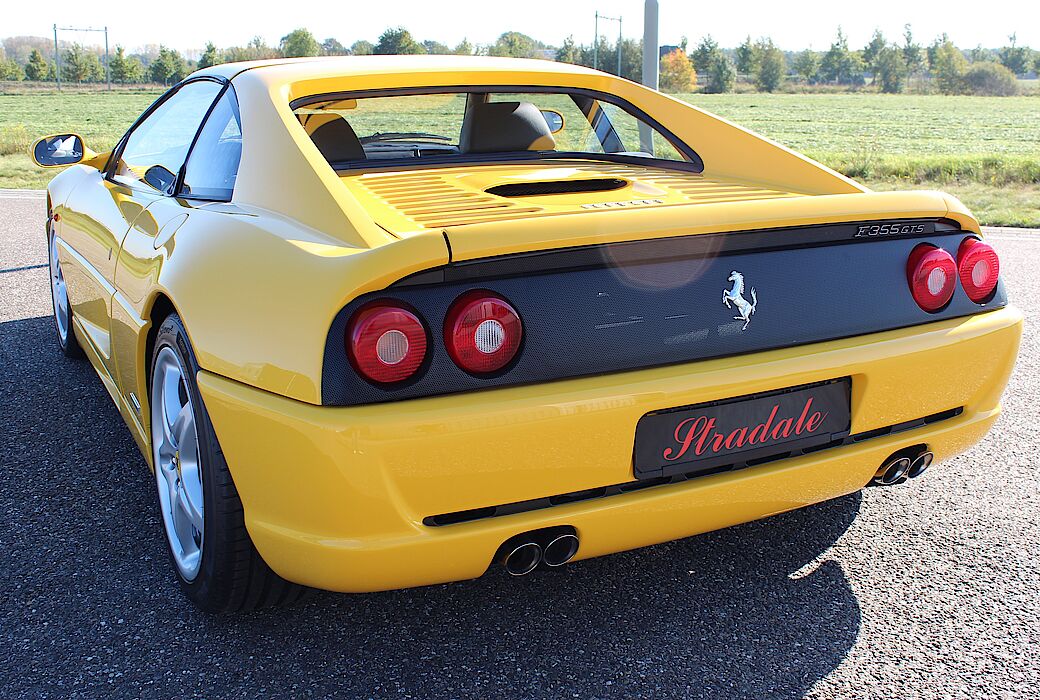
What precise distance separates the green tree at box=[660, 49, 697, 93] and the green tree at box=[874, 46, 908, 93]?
2335 centimetres

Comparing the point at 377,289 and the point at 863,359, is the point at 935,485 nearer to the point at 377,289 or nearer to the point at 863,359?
the point at 863,359

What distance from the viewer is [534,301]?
74.9 inches

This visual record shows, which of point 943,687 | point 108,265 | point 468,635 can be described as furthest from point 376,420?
point 108,265

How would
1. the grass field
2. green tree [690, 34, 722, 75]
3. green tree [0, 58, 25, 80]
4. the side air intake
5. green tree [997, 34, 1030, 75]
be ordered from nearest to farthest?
the side air intake, the grass field, green tree [0, 58, 25, 80], green tree [690, 34, 722, 75], green tree [997, 34, 1030, 75]

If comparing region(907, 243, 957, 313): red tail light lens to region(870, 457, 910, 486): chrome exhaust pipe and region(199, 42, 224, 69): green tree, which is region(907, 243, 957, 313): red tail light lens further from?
region(199, 42, 224, 69): green tree

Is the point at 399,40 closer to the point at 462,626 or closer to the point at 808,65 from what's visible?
the point at 808,65

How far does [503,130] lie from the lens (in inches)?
126

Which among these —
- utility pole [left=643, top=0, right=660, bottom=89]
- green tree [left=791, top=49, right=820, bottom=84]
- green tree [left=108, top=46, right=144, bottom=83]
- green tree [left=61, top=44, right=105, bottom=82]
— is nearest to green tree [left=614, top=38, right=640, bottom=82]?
green tree [left=791, top=49, right=820, bottom=84]

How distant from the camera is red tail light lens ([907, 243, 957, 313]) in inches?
90.0

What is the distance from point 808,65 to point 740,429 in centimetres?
14608

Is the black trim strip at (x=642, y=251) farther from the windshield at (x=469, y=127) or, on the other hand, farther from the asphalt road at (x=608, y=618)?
the windshield at (x=469, y=127)

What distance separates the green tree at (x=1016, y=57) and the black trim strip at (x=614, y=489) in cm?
15434

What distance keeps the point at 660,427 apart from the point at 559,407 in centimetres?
25

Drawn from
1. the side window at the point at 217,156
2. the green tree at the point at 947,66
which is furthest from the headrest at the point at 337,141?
the green tree at the point at 947,66
